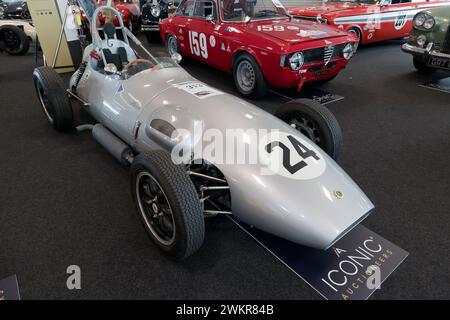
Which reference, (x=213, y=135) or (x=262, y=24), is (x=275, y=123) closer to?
(x=213, y=135)

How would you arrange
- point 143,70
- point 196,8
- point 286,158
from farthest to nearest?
1. point 196,8
2. point 143,70
3. point 286,158

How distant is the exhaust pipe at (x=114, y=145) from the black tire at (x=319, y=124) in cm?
136

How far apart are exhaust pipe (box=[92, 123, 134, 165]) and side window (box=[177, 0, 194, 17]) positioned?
3.22 metres

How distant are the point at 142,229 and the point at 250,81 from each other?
2.86 m

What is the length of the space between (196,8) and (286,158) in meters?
4.07

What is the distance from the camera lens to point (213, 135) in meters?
1.94

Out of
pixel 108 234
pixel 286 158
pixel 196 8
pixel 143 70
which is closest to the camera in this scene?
pixel 286 158

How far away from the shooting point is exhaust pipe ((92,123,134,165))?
2436mm

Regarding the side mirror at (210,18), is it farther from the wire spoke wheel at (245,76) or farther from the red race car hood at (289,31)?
the wire spoke wheel at (245,76)

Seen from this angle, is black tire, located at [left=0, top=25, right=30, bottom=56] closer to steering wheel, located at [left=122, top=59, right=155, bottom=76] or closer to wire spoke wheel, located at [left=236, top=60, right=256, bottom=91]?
wire spoke wheel, located at [left=236, top=60, right=256, bottom=91]

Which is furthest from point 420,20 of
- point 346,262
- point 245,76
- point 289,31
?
point 346,262

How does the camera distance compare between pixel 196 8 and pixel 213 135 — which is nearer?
pixel 213 135
